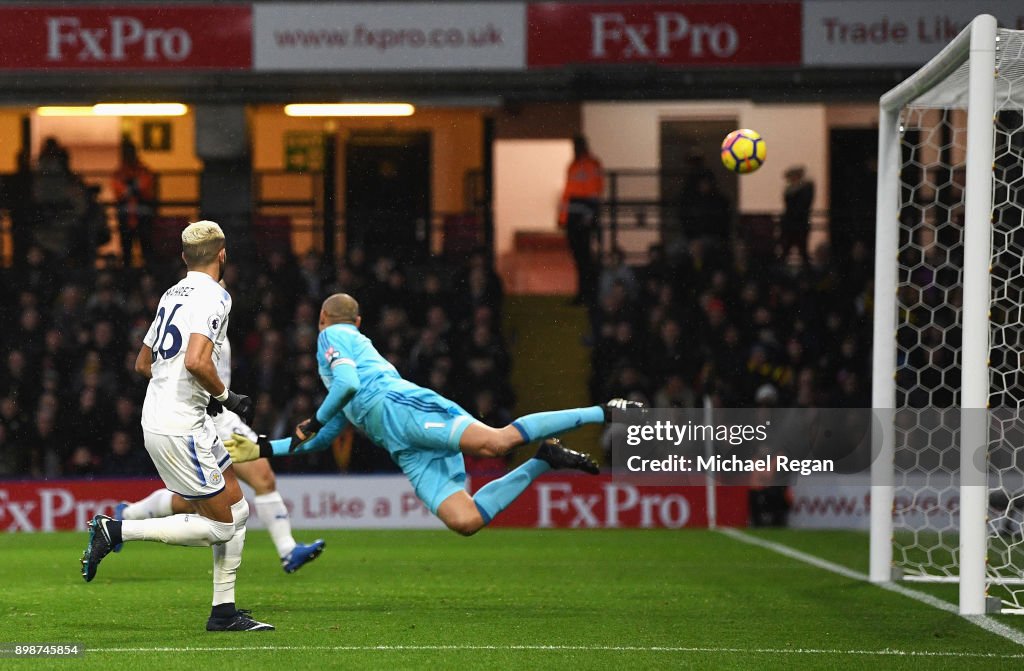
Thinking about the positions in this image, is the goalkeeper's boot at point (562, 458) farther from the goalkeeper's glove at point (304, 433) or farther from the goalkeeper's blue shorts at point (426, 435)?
the goalkeeper's glove at point (304, 433)

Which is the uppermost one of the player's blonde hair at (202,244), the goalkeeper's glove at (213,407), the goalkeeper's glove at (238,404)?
the player's blonde hair at (202,244)

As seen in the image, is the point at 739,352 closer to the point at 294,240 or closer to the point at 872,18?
the point at 872,18

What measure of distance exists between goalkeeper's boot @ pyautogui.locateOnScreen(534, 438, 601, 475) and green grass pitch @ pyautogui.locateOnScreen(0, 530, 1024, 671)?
0.77 meters

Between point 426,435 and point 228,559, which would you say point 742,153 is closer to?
point 426,435

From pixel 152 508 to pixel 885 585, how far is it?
482 centimetres

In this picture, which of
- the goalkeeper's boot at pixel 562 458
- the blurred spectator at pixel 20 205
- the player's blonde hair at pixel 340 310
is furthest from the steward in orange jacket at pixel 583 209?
the goalkeeper's boot at pixel 562 458

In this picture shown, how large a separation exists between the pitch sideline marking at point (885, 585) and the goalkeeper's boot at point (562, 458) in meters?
2.07

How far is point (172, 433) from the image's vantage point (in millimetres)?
6855

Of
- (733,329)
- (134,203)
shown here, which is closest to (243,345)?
(134,203)

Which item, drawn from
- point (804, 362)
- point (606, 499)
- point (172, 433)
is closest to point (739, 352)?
point (804, 362)

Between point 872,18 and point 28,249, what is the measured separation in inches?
393

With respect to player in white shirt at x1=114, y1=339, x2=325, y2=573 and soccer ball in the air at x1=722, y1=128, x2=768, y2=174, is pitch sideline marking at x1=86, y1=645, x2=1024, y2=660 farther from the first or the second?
soccer ball in the air at x1=722, y1=128, x2=768, y2=174

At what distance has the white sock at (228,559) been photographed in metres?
7.06

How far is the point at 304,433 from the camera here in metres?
7.76
